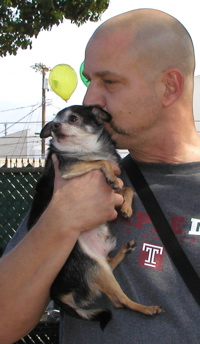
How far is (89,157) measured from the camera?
7.04ft

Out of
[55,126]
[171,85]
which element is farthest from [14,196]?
[171,85]

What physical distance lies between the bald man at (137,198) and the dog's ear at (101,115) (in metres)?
0.03

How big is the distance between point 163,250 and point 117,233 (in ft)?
0.77

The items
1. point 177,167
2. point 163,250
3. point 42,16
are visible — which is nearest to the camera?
point 163,250

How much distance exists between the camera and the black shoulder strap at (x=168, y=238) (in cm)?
152

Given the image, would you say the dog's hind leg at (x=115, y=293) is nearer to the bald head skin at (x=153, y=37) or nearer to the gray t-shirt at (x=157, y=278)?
the gray t-shirt at (x=157, y=278)

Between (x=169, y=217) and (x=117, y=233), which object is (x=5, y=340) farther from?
(x=169, y=217)

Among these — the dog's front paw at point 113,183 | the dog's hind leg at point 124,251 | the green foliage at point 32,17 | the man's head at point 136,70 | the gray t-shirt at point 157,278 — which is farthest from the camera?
the green foliage at point 32,17

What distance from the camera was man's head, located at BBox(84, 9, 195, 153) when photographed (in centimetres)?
190

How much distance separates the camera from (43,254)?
5.26 feet

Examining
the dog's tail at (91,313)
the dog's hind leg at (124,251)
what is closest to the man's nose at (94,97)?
the dog's hind leg at (124,251)

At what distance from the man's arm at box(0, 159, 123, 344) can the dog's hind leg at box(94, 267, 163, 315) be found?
0.21 m

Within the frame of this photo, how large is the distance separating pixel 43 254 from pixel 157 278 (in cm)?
47

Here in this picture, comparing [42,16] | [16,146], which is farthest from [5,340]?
[16,146]
